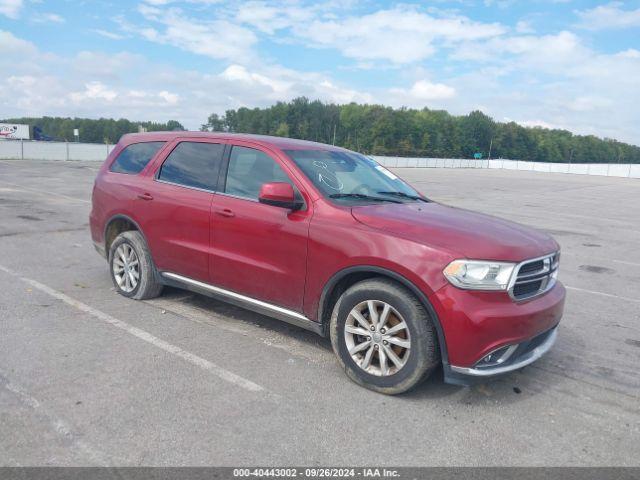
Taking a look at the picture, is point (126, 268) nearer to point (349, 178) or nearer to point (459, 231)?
point (349, 178)

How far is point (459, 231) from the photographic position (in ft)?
11.9

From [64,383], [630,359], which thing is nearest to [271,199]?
[64,383]

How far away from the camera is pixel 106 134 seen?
130 meters

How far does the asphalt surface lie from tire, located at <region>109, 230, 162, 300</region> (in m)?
0.16

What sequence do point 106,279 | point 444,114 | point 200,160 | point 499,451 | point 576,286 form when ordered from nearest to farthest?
1. point 499,451
2. point 200,160
3. point 106,279
4. point 576,286
5. point 444,114

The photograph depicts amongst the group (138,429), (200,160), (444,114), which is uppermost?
(444,114)

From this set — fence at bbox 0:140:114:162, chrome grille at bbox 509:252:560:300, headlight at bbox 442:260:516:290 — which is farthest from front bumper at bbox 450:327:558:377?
fence at bbox 0:140:114:162

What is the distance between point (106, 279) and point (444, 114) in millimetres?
140988

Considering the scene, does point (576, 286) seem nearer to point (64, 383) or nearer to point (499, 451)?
point (499, 451)

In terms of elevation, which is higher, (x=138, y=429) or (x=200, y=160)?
(x=200, y=160)

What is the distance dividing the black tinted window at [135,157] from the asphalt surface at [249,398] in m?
1.39

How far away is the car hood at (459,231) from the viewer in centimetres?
343

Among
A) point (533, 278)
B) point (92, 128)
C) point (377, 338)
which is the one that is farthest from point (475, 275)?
point (92, 128)

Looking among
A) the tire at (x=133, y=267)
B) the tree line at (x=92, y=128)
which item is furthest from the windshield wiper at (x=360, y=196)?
the tree line at (x=92, y=128)
